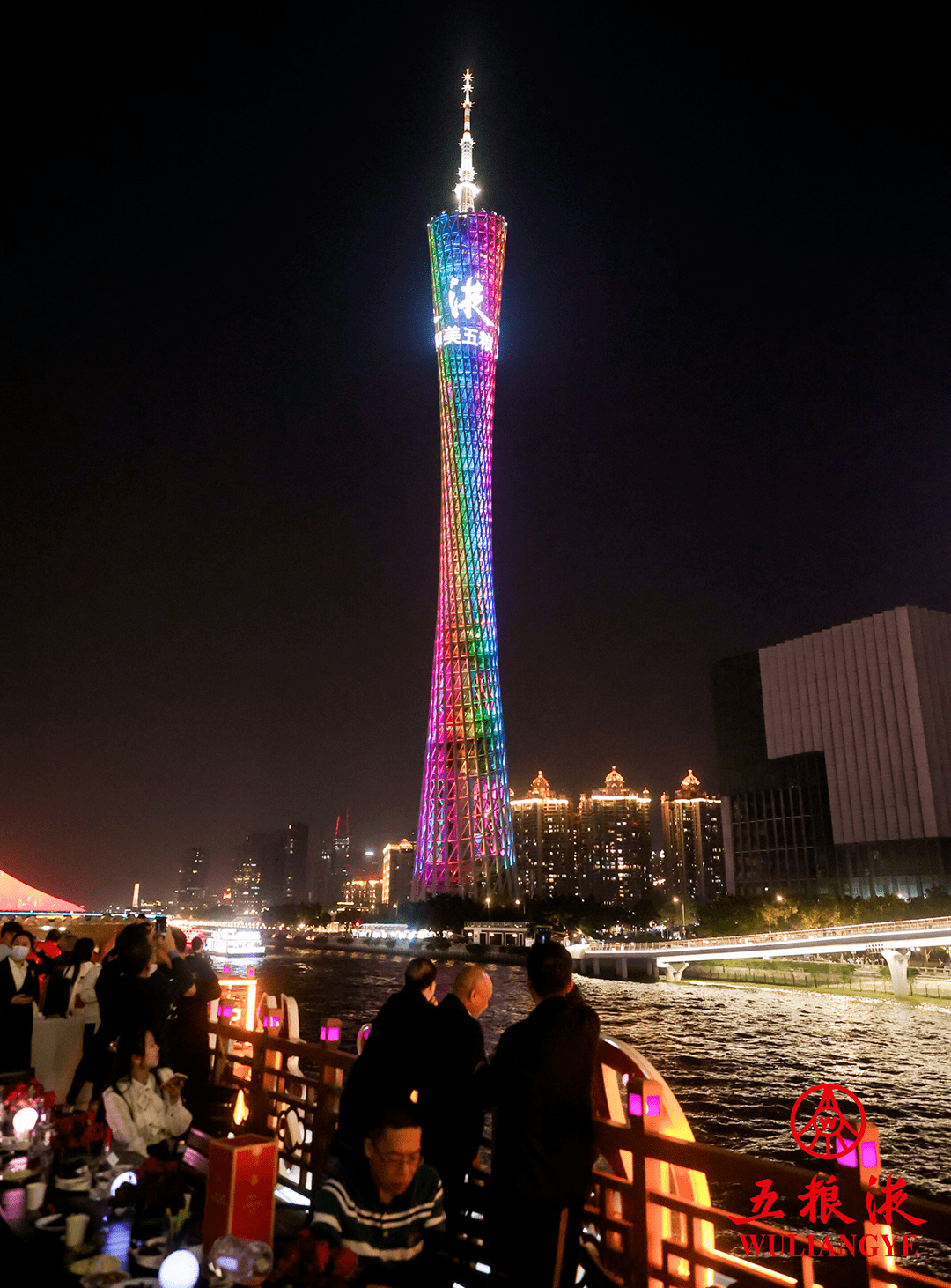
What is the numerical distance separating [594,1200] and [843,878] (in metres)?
75.3

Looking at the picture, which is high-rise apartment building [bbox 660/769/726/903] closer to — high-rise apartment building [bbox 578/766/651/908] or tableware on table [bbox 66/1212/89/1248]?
high-rise apartment building [bbox 578/766/651/908]

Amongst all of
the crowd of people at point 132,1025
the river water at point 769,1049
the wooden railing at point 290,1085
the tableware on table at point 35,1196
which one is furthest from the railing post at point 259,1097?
the river water at point 769,1049

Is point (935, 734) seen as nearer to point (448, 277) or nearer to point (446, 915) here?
point (446, 915)

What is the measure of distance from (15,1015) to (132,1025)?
1.90 meters

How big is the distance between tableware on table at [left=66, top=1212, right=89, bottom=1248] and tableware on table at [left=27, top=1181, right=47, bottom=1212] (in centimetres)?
34

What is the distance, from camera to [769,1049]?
29.6m

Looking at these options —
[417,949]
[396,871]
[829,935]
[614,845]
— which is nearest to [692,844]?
[614,845]

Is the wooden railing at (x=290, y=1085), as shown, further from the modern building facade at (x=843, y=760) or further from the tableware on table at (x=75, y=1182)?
the modern building facade at (x=843, y=760)

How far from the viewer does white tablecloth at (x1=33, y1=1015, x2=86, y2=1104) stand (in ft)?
23.3

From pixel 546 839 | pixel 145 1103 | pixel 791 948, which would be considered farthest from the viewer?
pixel 546 839

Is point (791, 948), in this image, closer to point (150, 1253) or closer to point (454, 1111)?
point (454, 1111)

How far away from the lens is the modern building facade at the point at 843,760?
224ft

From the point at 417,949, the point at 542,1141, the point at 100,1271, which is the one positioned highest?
the point at 542,1141

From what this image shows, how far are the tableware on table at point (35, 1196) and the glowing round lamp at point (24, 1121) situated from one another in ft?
2.17
